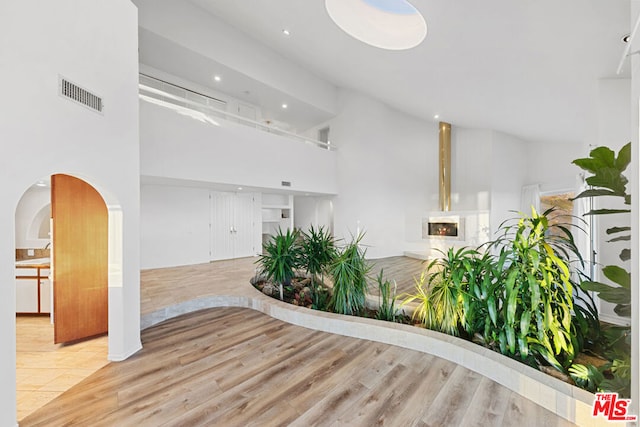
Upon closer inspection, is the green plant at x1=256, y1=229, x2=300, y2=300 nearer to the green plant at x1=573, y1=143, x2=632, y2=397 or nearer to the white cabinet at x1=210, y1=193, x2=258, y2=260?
the green plant at x1=573, y1=143, x2=632, y2=397

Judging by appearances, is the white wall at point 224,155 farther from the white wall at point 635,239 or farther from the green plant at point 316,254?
the white wall at point 635,239

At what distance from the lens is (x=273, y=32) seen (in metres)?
6.04

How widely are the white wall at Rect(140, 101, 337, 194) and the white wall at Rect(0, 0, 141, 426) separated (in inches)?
80.2

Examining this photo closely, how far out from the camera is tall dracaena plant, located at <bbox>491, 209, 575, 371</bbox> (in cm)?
217

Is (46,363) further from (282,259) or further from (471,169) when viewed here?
(471,169)

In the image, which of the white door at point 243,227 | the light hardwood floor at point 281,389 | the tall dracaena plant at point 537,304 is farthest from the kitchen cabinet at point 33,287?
the tall dracaena plant at point 537,304

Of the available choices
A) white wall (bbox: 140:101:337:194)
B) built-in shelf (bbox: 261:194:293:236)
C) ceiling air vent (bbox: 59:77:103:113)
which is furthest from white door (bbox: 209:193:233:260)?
ceiling air vent (bbox: 59:77:103:113)

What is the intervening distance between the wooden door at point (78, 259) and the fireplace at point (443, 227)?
833 centimetres

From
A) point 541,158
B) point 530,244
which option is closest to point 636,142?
point 530,244

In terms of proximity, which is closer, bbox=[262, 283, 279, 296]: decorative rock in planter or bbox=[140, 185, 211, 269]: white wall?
bbox=[262, 283, 279, 296]: decorative rock in planter

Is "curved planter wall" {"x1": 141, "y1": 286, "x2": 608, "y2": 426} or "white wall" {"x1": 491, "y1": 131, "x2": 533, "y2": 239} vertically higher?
"white wall" {"x1": 491, "y1": 131, "x2": 533, "y2": 239}

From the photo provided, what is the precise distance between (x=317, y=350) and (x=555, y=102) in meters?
6.09

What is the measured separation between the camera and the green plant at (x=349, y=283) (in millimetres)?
3695

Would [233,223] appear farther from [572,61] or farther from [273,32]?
[572,61]
